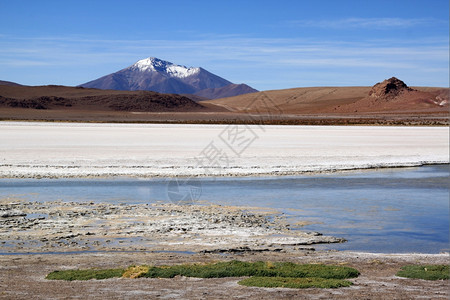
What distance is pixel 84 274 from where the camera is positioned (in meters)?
7.40

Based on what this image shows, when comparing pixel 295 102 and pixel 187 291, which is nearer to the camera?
pixel 187 291

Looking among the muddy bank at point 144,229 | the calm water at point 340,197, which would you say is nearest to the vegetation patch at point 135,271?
the muddy bank at point 144,229

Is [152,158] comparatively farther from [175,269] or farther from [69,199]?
[175,269]

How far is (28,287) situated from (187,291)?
5.85ft

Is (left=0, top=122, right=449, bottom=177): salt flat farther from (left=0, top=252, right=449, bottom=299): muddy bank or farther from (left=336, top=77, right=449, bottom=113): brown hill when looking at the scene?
(left=336, top=77, right=449, bottom=113): brown hill

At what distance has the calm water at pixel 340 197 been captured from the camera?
1081 cm

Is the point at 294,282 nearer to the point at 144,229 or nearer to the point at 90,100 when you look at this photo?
the point at 144,229

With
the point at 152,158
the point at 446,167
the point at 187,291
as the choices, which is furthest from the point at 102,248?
the point at 446,167

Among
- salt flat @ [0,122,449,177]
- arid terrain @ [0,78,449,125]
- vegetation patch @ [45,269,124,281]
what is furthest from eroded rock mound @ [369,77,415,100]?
vegetation patch @ [45,269,124,281]

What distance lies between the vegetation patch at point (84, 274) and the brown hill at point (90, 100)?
12918 cm

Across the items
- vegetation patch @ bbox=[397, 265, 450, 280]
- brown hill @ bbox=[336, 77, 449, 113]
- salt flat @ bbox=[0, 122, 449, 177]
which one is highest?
brown hill @ bbox=[336, 77, 449, 113]

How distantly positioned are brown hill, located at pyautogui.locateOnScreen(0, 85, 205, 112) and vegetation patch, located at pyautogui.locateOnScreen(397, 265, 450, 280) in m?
130

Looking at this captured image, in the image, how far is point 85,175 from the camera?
19.2m

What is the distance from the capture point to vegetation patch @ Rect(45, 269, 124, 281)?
7285 millimetres
